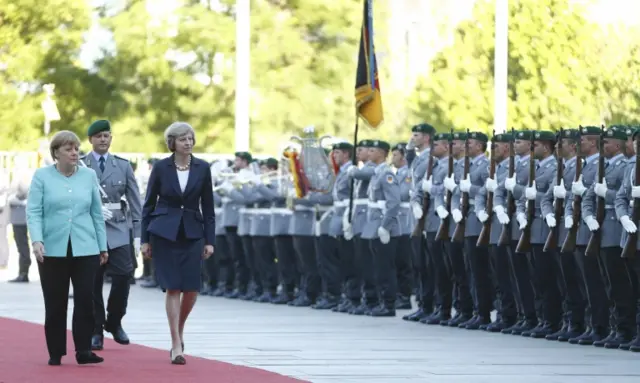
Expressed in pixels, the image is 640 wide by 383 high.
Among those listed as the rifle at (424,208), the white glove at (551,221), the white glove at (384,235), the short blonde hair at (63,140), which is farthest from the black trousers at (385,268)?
the short blonde hair at (63,140)

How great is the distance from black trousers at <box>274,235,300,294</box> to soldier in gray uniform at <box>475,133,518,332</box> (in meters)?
5.37

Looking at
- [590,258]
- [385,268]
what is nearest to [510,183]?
[590,258]

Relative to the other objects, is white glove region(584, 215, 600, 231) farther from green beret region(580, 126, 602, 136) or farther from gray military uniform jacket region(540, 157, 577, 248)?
green beret region(580, 126, 602, 136)

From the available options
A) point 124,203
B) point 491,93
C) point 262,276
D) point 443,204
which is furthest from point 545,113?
point 124,203

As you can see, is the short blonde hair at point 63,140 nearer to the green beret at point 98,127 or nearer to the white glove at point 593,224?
A: the green beret at point 98,127

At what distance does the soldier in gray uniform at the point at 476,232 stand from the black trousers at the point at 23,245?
1164 cm

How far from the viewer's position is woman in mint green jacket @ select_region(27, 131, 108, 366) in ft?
45.8

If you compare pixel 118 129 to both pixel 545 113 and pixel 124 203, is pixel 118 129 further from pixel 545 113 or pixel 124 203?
pixel 124 203

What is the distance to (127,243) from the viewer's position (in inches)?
611

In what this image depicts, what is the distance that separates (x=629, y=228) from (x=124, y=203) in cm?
404

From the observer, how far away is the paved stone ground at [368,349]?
45.3ft

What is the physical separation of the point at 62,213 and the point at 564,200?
496 centimetres

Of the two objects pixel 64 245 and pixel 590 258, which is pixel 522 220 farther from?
pixel 64 245

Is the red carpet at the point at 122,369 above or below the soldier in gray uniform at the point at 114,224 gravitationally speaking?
below
